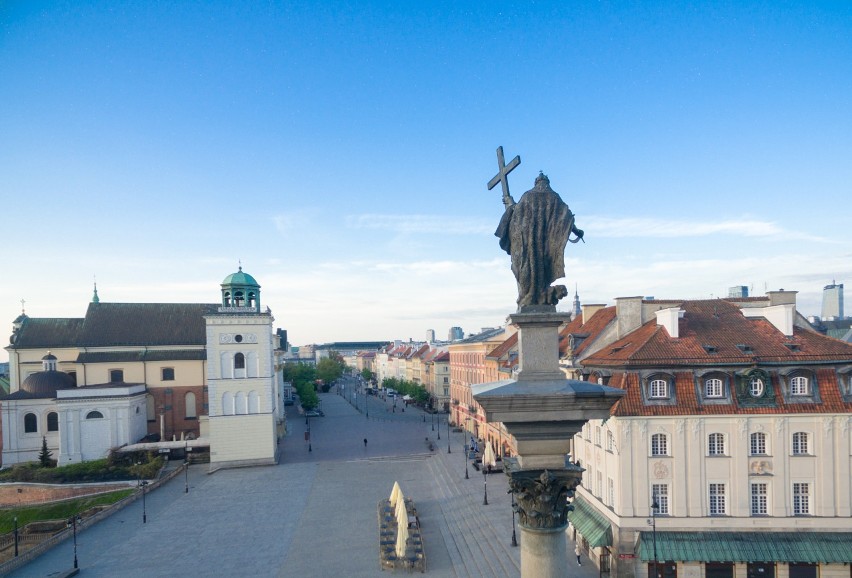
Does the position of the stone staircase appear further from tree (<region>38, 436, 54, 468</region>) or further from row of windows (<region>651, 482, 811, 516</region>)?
tree (<region>38, 436, 54, 468</region>)

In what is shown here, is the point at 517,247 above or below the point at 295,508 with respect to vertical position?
above

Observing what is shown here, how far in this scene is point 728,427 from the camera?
78.8ft

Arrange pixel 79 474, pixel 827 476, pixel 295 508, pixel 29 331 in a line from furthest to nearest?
1. pixel 29 331
2. pixel 79 474
3. pixel 295 508
4. pixel 827 476

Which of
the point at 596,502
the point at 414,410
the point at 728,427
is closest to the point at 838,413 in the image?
the point at 728,427

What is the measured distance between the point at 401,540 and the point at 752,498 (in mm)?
16743

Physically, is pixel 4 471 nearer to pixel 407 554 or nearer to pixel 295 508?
pixel 295 508

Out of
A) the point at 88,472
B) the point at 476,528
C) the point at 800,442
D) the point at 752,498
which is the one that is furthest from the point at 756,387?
the point at 88,472

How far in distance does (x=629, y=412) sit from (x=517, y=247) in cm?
1981

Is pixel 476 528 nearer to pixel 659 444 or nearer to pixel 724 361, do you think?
pixel 659 444

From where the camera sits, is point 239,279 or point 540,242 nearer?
point 540,242

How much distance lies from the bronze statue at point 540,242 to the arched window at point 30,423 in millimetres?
62986

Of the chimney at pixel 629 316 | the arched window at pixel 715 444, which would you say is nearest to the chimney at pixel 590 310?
the chimney at pixel 629 316

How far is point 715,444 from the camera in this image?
2414cm

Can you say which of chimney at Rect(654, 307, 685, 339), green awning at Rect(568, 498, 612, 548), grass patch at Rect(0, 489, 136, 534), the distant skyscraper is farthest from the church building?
the distant skyscraper
